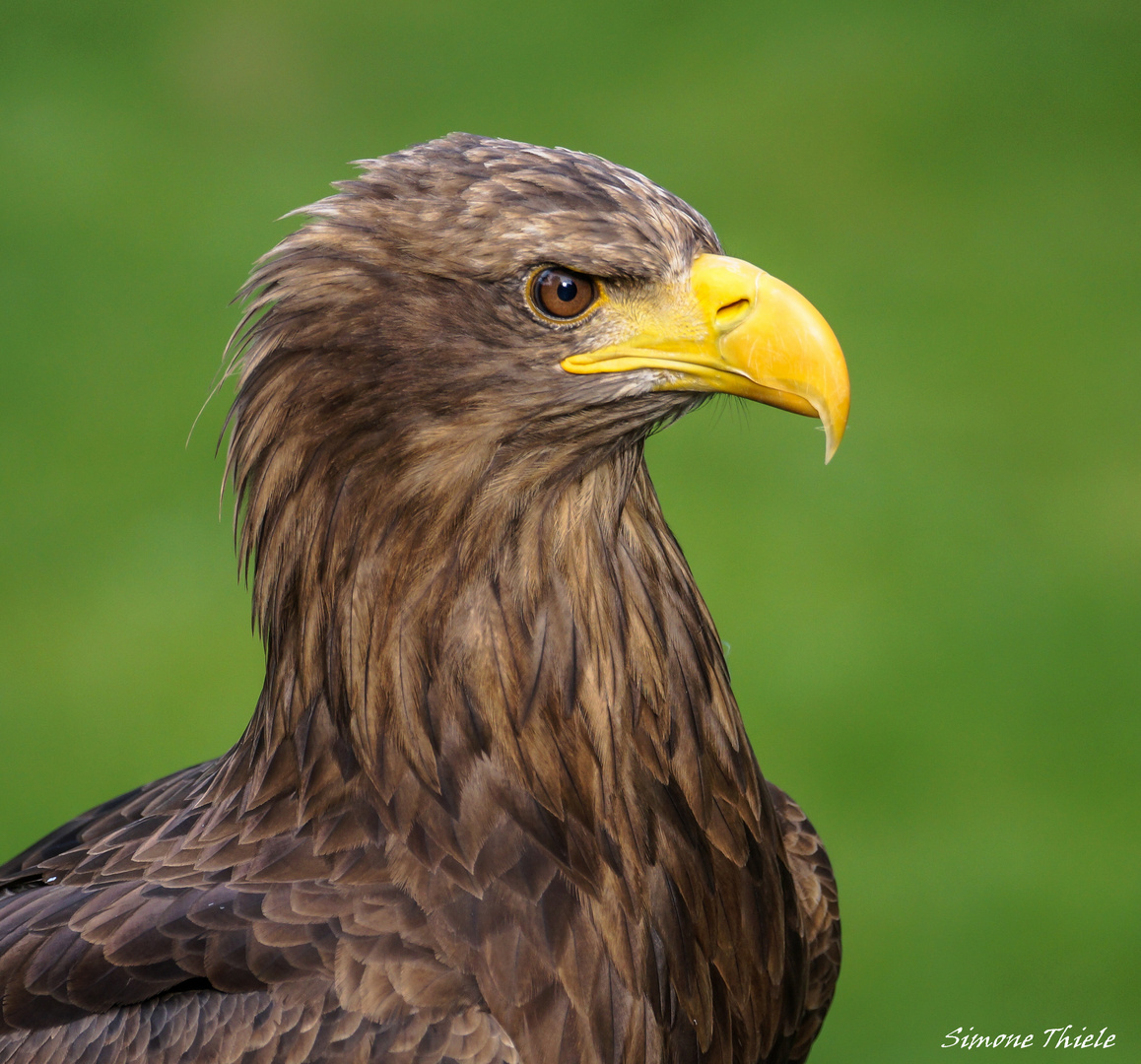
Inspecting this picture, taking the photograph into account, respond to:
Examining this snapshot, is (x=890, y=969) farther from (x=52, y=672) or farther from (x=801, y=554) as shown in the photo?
(x=52, y=672)

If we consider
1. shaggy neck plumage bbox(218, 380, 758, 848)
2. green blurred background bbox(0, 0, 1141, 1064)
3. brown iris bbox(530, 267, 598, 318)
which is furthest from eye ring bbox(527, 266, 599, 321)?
green blurred background bbox(0, 0, 1141, 1064)

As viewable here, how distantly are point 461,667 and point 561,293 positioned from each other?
596 millimetres

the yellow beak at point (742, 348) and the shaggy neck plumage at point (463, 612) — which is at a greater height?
the yellow beak at point (742, 348)

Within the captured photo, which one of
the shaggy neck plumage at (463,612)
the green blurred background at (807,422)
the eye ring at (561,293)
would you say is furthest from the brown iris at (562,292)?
the green blurred background at (807,422)

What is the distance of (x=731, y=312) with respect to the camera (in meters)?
2.22

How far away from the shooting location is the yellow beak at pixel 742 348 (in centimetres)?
220

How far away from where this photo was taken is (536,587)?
233 centimetres

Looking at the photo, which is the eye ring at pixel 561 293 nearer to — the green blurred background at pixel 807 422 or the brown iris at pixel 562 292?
the brown iris at pixel 562 292

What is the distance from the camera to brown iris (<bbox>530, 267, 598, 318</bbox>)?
2182 millimetres

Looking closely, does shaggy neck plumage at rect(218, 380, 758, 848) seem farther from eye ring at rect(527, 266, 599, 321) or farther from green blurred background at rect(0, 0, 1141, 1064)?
green blurred background at rect(0, 0, 1141, 1064)

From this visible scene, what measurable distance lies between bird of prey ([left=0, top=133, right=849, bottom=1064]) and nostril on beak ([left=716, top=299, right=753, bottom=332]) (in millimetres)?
10

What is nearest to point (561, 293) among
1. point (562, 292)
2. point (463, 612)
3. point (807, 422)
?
point (562, 292)

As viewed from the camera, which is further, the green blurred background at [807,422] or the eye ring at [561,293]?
the green blurred background at [807,422]

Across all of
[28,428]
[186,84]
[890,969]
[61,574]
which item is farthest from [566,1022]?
[186,84]
